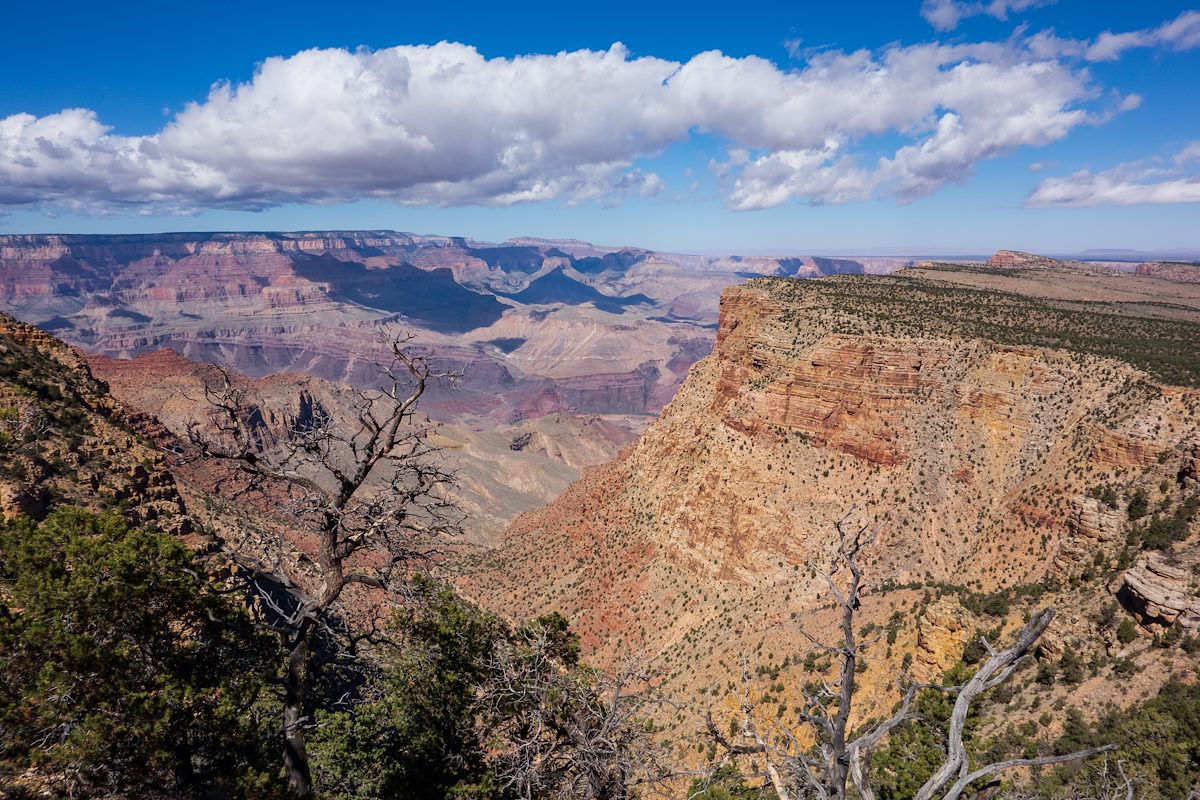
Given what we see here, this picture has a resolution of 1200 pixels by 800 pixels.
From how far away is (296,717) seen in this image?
10695 millimetres

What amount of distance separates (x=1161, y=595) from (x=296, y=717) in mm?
24269

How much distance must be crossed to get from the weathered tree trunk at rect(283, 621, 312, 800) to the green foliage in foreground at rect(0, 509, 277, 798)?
77cm

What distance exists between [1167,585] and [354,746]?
24452 millimetres

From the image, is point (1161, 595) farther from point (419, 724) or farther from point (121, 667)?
point (121, 667)

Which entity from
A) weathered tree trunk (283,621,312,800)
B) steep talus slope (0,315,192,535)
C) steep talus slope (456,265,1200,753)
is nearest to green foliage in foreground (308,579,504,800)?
weathered tree trunk (283,621,312,800)

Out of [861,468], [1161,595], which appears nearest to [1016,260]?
[861,468]

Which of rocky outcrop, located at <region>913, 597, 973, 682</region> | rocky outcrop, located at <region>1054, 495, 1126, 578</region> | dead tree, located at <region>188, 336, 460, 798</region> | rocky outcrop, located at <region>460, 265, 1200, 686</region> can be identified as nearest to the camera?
dead tree, located at <region>188, 336, 460, 798</region>

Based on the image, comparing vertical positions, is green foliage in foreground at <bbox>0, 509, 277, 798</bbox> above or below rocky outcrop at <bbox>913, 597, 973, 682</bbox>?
above

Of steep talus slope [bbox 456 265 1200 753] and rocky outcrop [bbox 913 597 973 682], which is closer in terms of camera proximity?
rocky outcrop [bbox 913 597 973 682]

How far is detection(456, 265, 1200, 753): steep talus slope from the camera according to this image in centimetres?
2852

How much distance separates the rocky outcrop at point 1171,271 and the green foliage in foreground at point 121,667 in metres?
126

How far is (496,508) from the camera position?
386ft

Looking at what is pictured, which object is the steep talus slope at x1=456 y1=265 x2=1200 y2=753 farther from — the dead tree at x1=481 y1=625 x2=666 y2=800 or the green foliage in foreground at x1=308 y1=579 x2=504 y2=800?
the green foliage in foreground at x1=308 y1=579 x2=504 y2=800

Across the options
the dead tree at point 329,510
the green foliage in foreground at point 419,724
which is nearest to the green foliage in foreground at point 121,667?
the dead tree at point 329,510
